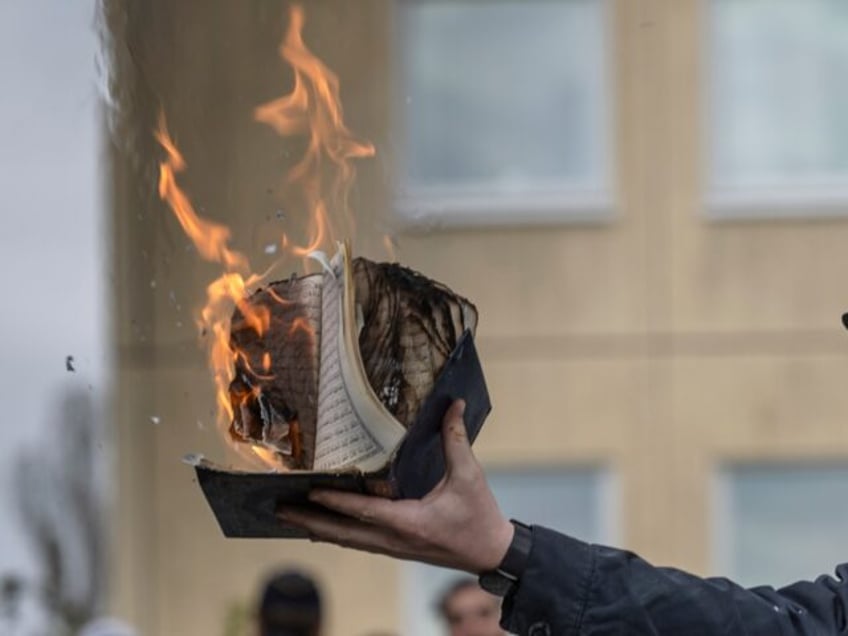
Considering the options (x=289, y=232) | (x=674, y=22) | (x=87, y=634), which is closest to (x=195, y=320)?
(x=289, y=232)

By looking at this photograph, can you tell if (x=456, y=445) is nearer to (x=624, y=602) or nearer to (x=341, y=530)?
(x=341, y=530)

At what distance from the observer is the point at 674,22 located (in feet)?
30.1

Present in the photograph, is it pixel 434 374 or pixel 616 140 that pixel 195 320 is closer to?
pixel 434 374

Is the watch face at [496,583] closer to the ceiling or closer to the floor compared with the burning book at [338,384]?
closer to the floor

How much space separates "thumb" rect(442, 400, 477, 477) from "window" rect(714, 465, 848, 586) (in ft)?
23.7

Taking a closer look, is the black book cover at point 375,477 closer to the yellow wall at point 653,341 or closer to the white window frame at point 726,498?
the yellow wall at point 653,341

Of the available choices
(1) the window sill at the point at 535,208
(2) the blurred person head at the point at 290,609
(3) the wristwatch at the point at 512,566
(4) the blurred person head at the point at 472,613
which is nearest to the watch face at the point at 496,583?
(3) the wristwatch at the point at 512,566

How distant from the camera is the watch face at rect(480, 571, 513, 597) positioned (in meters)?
2.25

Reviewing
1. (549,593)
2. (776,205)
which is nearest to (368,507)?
(549,593)

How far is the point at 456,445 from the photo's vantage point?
218 cm

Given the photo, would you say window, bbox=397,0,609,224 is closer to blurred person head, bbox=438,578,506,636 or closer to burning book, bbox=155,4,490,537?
blurred person head, bbox=438,578,506,636

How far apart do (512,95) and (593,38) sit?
458 millimetres

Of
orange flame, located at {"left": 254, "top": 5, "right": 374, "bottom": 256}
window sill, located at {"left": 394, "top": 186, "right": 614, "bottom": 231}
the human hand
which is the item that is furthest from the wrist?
Answer: window sill, located at {"left": 394, "top": 186, "right": 614, "bottom": 231}

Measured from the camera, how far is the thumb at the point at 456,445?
2.16 meters
